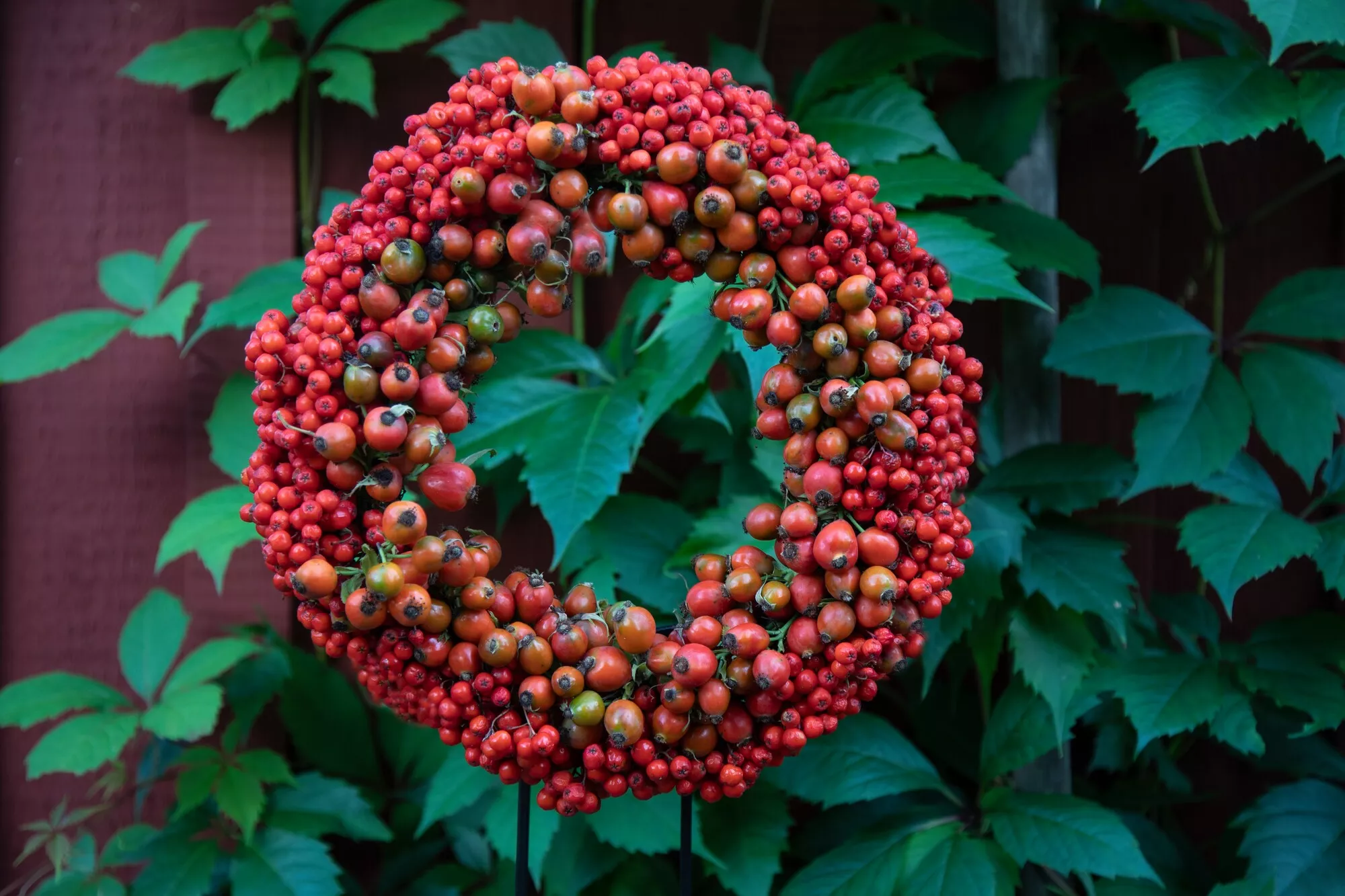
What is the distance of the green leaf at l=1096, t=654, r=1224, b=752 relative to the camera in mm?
727

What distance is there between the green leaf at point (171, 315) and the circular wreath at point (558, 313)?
41cm

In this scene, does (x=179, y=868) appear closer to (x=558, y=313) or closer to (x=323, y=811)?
(x=323, y=811)

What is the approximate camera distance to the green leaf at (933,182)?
78 cm

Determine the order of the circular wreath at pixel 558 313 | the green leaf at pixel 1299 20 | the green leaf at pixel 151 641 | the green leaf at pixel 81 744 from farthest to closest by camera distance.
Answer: the green leaf at pixel 151 641
the green leaf at pixel 81 744
the green leaf at pixel 1299 20
the circular wreath at pixel 558 313

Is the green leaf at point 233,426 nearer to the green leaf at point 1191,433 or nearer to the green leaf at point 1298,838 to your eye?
the green leaf at point 1191,433

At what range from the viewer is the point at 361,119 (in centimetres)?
105

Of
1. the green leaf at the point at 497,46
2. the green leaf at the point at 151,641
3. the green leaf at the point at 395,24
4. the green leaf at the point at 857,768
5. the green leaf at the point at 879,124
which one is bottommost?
the green leaf at the point at 857,768

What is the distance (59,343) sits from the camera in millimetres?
907

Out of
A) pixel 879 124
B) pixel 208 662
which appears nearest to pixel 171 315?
pixel 208 662

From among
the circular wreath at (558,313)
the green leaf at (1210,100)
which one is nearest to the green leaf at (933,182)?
the green leaf at (1210,100)

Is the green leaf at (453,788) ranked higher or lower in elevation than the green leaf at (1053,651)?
lower

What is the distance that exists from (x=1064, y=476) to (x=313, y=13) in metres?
0.83

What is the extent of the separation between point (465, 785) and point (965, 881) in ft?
1.27

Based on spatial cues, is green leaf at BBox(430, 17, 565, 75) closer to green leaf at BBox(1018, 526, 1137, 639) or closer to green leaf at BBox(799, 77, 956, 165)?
green leaf at BBox(799, 77, 956, 165)
